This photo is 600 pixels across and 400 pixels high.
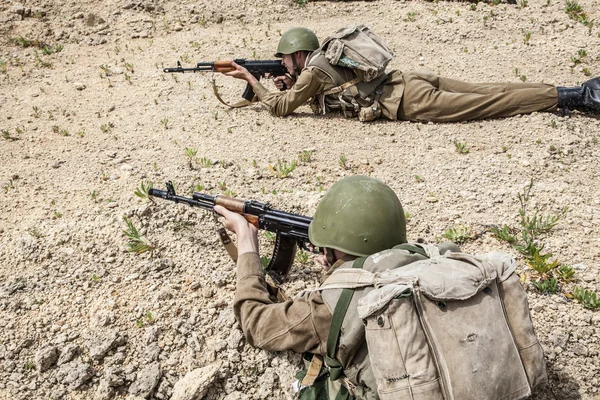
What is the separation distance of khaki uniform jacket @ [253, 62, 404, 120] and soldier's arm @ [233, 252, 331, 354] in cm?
371

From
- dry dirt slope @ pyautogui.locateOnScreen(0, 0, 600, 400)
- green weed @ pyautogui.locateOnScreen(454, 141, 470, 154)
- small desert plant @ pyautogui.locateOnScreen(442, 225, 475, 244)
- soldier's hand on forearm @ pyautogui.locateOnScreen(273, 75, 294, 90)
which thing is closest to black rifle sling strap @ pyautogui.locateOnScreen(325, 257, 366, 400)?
dry dirt slope @ pyautogui.locateOnScreen(0, 0, 600, 400)

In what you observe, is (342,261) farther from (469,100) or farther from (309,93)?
(469,100)

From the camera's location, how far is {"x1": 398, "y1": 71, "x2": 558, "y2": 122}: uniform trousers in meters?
6.29

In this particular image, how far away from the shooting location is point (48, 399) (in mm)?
3127

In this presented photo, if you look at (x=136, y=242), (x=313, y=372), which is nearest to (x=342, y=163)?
→ (x=136, y=242)

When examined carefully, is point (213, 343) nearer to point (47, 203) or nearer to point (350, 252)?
point (350, 252)

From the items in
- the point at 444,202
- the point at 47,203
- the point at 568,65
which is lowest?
the point at 47,203

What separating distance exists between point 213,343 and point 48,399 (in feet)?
3.62

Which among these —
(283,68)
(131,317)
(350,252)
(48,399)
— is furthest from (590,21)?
(48,399)

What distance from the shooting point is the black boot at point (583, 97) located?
607 cm

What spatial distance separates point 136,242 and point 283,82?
3.66 meters

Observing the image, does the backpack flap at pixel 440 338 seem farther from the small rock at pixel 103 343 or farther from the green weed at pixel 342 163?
the green weed at pixel 342 163

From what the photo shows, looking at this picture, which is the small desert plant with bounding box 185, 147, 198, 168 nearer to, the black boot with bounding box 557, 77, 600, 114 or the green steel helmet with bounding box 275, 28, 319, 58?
the green steel helmet with bounding box 275, 28, 319, 58

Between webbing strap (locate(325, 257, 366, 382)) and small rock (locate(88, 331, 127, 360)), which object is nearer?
webbing strap (locate(325, 257, 366, 382))
